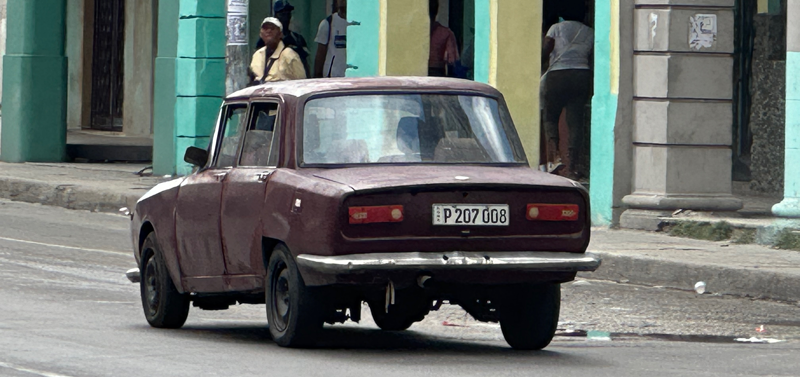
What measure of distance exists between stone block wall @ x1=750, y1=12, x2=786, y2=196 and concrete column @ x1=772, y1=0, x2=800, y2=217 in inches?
153

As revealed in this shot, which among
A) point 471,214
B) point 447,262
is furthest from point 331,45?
point 447,262

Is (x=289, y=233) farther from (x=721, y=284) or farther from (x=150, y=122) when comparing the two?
(x=150, y=122)

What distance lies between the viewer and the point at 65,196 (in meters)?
18.7

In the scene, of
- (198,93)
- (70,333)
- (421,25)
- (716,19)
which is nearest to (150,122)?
(198,93)

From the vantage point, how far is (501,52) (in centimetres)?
1678

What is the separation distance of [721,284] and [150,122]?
742 inches

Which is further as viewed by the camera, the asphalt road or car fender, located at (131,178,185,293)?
car fender, located at (131,178,185,293)

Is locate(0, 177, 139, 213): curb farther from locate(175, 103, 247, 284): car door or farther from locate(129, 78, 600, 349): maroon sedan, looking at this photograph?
locate(129, 78, 600, 349): maroon sedan

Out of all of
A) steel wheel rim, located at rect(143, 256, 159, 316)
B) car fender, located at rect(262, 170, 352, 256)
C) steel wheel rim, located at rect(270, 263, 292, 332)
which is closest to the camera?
car fender, located at rect(262, 170, 352, 256)

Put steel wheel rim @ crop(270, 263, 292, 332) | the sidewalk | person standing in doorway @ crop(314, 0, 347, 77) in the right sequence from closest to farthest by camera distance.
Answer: steel wheel rim @ crop(270, 263, 292, 332) < the sidewalk < person standing in doorway @ crop(314, 0, 347, 77)

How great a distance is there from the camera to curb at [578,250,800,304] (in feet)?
37.5

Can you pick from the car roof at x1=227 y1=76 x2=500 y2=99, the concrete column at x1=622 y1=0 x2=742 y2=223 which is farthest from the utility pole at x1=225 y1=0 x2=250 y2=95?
the car roof at x1=227 y1=76 x2=500 y2=99

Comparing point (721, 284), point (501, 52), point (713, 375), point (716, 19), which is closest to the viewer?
point (713, 375)

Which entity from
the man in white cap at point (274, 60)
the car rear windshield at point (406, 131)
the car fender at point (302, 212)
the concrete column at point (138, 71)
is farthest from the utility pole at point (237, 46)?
the concrete column at point (138, 71)
